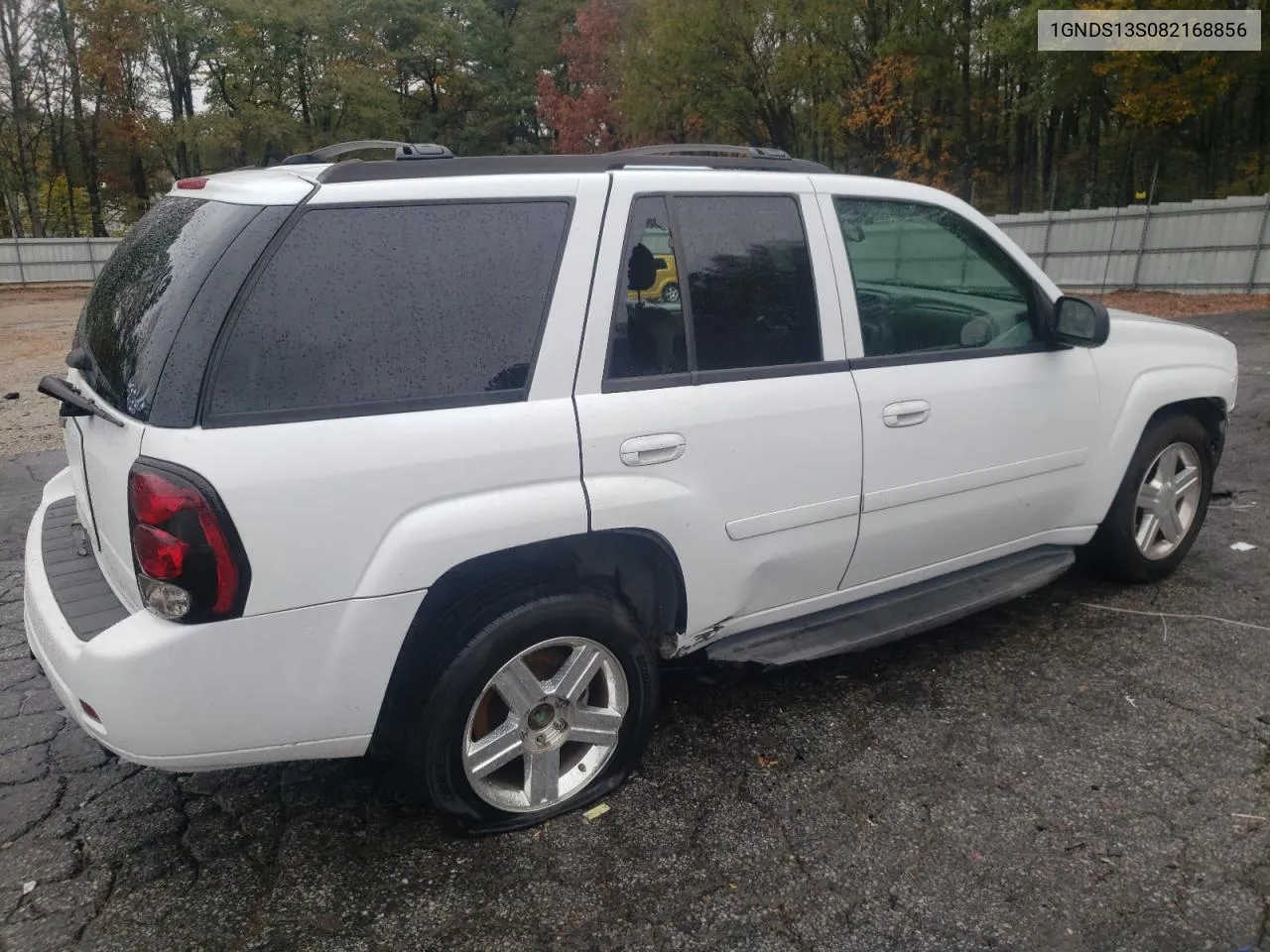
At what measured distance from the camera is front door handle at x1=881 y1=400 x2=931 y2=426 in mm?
3168

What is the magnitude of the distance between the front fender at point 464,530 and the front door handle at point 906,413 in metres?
1.18

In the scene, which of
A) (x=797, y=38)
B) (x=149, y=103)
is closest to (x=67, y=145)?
(x=149, y=103)

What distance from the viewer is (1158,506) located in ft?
13.9

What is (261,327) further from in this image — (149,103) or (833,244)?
(149,103)

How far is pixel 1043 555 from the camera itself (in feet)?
12.7

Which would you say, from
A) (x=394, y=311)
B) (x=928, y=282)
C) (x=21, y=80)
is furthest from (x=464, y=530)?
(x=21, y=80)

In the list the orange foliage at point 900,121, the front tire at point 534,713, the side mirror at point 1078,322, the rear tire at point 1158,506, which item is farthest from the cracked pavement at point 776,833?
the orange foliage at point 900,121

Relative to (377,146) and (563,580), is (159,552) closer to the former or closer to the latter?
(563,580)

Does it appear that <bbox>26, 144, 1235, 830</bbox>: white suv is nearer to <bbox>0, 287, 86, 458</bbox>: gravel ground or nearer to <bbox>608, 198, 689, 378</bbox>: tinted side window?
<bbox>608, 198, 689, 378</bbox>: tinted side window

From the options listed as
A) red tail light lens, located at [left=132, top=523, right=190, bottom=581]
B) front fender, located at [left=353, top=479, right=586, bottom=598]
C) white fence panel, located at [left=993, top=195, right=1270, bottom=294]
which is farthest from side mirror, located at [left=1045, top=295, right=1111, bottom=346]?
white fence panel, located at [left=993, top=195, right=1270, bottom=294]

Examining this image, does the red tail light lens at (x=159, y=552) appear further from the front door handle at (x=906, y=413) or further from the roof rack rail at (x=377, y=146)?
the front door handle at (x=906, y=413)

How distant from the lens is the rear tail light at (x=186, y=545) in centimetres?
215

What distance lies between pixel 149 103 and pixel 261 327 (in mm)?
41380

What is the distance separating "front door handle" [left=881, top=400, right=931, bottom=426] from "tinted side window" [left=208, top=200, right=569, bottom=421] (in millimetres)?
1252
